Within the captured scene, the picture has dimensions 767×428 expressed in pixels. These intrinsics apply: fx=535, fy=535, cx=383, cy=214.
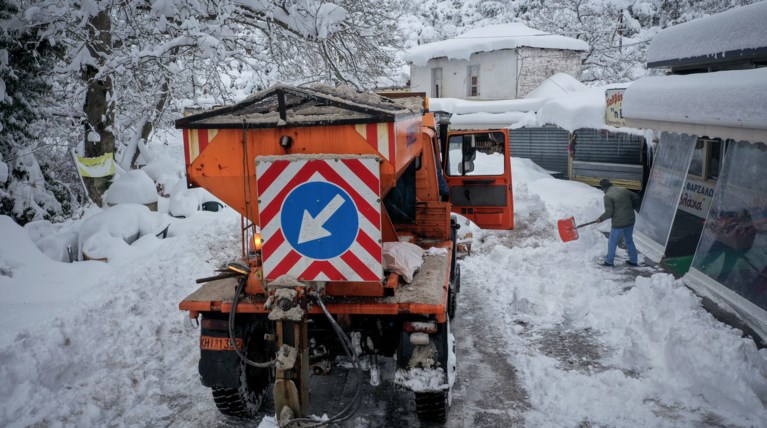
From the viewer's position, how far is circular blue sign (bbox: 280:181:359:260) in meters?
4.07

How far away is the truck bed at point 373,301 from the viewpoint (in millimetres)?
4332

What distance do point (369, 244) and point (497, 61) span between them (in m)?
23.6

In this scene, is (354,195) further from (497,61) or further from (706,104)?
(497,61)

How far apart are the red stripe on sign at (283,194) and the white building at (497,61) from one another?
900 inches

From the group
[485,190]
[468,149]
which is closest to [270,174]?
[468,149]

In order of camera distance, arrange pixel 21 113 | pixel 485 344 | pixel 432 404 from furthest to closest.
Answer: pixel 21 113 < pixel 485 344 < pixel 432 404

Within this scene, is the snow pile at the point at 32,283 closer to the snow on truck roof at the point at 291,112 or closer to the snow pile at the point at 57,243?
the snow pile at the point at 57,243

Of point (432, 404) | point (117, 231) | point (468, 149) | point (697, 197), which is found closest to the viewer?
point (432, 404)

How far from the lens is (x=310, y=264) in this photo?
4.18 meters

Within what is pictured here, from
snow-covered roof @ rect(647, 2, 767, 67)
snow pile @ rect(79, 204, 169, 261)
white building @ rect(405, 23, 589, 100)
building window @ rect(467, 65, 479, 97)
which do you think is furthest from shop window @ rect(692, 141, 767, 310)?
building window @ rect(467, 65, 479, 97)

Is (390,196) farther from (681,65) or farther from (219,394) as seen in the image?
(681,65)

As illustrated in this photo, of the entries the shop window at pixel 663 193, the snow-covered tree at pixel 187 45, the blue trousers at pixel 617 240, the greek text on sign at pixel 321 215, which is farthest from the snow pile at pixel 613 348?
the snow-covered tree at pixel 187 45

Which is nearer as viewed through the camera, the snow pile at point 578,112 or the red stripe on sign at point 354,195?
the red stripe on sign at point 354,195

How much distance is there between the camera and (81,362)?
5902 millimetres
